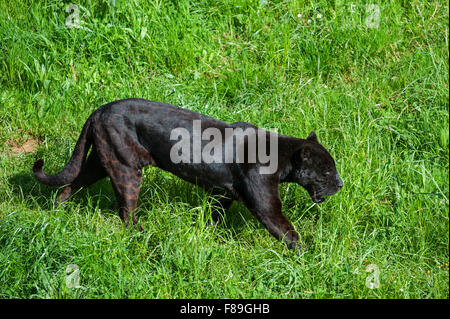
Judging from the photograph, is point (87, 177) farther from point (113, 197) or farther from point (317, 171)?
point (317, 171)

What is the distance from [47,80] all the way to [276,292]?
13.5 feet

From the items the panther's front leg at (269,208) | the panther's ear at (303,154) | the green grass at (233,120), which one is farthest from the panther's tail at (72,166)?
the panther's ear at (303,154)

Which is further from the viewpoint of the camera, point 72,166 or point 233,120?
point 233,120

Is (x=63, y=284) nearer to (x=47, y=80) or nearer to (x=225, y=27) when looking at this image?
(x=47, y=80)

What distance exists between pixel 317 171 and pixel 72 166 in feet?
7.38

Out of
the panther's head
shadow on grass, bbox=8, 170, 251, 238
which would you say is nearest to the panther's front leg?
the panther's head

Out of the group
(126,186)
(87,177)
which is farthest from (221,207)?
(87,177)

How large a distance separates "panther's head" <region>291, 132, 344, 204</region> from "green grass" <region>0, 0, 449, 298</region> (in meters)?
0.19

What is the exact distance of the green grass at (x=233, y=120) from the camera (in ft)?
16.8

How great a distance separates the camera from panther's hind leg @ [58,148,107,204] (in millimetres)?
6176

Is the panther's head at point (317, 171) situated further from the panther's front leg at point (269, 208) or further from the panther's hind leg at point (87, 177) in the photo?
the panther's hind leg at point (87, 177)

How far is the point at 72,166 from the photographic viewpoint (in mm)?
5973

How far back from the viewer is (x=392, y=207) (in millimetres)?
5766
